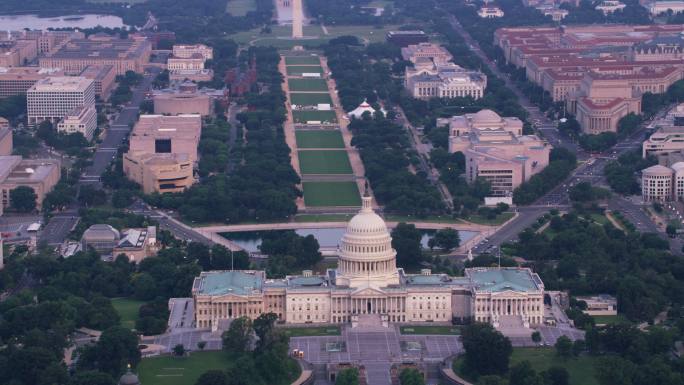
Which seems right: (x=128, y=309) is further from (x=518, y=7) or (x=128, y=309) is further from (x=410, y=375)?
(x=518, y=7)

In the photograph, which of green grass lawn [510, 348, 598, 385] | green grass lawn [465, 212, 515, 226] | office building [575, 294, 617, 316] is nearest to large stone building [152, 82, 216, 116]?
green grass lawn [465, 212, 515, 226]

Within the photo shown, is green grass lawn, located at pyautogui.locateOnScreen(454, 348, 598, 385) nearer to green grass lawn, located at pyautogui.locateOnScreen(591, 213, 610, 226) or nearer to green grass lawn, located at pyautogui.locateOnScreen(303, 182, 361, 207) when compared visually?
green grass lawn, located at pyautogui.locateOnScreen(591, 213, 610, 226)

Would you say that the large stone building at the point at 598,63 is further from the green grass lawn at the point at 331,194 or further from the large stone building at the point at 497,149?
the green grass lawn at the point at 331,194

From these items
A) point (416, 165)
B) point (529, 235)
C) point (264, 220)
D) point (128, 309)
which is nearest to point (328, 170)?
point (416, 165)

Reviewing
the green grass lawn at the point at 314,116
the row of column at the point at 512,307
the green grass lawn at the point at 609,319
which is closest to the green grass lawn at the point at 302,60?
the green grass lawn at the point at 314,116

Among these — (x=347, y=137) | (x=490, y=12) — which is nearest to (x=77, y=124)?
(x=347, y=137)

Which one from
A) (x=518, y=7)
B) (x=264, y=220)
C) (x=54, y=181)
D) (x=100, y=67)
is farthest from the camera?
(x=518, y=7)

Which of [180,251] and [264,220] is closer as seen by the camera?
[180,251]

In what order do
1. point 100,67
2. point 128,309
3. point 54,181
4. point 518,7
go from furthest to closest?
point 518,7
point 100,67
point 54,181
point 128,309
